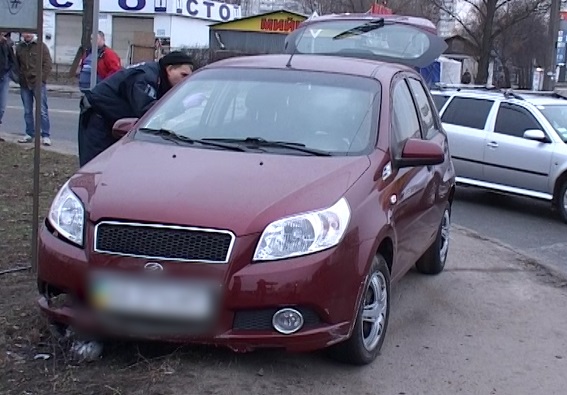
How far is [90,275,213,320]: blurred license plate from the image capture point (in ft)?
14.5

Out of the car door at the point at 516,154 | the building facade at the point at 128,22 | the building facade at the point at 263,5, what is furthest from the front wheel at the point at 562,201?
the building facade at the point at 263,5

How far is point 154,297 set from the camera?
4.46 m

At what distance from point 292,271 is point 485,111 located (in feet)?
29.1

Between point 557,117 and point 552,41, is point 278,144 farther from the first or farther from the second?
point 552,41

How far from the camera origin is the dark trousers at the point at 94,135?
7.05 m

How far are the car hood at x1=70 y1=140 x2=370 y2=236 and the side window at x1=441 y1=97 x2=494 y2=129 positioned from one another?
7731 mm

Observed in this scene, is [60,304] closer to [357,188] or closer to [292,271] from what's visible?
[292,271]

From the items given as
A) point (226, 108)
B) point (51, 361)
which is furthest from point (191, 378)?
point (226, 108)

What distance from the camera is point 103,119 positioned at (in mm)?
7035

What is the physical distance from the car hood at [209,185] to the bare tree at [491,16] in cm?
3562

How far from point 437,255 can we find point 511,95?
6048 millimetres

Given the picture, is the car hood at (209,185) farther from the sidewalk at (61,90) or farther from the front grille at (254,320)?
the sidewalk at (61,90)

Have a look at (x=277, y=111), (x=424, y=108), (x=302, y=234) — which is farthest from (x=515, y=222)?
(x=302, y=234)

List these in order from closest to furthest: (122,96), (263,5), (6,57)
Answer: (122,96)
(6,57)
(263,5)
